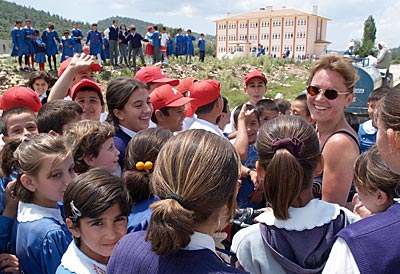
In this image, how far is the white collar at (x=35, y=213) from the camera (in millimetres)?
2039

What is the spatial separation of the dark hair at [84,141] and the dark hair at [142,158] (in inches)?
19.4

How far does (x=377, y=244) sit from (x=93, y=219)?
1265mm

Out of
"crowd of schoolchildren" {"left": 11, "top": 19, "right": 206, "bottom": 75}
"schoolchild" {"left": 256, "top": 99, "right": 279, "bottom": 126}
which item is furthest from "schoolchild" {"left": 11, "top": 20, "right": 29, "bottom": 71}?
"schoolchild" {"left": 256, "top": 99, "right": 279, "bottom": 126}

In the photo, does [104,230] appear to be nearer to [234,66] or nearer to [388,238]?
[388,238]

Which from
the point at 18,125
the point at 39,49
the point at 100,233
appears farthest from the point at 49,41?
the point at 100,233

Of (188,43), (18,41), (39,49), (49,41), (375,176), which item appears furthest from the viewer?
(188,43)

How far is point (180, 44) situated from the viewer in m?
23.3

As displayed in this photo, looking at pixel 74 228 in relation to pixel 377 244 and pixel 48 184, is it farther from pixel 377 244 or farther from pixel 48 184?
pixel 377 244

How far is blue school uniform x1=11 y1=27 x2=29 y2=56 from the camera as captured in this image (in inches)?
598

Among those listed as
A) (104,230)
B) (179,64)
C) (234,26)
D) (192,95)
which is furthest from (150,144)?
(234,26)

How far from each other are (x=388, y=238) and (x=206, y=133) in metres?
0.68

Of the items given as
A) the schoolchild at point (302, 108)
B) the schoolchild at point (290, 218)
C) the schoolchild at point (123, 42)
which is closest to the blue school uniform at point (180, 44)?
the schoolchild at point (123, 42)

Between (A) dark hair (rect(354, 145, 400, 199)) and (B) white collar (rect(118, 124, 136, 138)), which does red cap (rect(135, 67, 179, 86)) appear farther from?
(A) dark hair (rect(354, 145, 400, 199))

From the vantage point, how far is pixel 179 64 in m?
21.6
